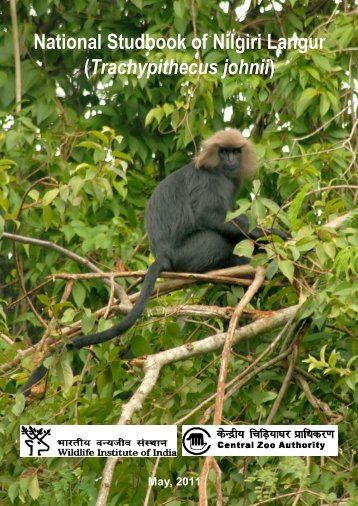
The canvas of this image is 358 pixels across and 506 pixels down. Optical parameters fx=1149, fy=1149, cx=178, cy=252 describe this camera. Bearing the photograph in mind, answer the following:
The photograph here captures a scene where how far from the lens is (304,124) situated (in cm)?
527

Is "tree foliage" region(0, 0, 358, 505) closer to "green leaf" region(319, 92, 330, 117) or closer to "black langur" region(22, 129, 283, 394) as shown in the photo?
"green leaf" region(319, 92, 330, 117)

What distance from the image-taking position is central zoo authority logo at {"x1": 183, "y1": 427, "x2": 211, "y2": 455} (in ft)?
12.1

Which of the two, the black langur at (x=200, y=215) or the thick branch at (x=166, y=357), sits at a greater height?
the black langur at (x=200, y=215)

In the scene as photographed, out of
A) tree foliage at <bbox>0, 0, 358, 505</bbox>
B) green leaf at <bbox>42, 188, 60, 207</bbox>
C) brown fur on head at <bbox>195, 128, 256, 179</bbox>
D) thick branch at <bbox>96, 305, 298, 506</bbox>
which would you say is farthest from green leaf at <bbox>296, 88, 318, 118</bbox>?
green leaf at <bbox>42, 188, 60, 207</bbox>

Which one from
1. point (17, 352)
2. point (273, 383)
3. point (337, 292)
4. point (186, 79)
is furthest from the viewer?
point (186, 79)

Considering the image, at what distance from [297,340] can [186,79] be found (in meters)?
1.60

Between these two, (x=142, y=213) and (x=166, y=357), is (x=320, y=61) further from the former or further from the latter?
(x=166, y=357)

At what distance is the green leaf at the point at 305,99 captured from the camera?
4953 millimetres

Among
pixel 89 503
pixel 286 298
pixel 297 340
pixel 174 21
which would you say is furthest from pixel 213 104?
pixel 89 503

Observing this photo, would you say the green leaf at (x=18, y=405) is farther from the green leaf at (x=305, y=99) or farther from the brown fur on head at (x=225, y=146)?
the green leaf at (x=305, y=99)

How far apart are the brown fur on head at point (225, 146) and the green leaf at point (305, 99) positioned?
332 millimetres

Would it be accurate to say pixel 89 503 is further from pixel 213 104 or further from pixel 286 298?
pixel 213 104

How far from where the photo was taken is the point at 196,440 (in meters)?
3.72

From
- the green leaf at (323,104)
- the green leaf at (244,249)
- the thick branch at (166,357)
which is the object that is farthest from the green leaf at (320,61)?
the green leaf at (244,249)
